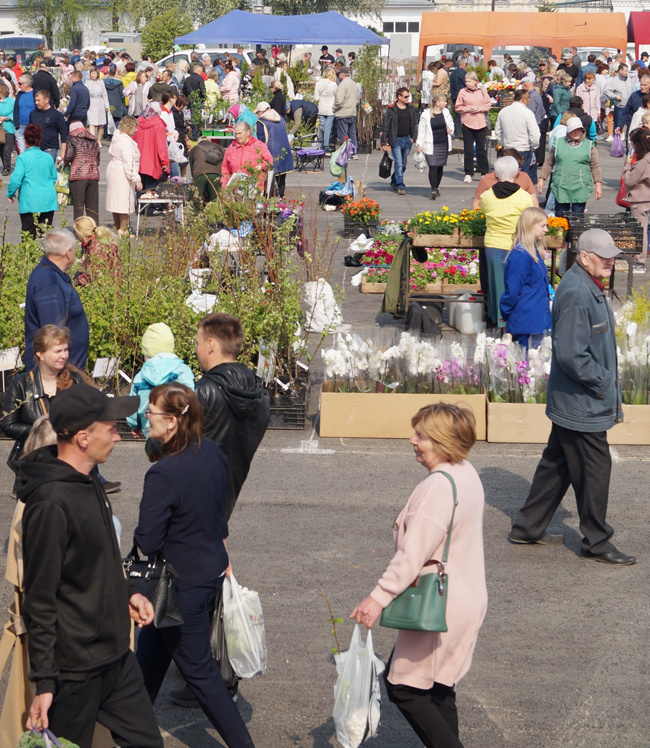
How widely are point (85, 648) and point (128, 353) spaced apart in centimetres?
560

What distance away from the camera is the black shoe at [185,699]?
15.4ft

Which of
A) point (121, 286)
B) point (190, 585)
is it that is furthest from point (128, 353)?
point (190, 585)

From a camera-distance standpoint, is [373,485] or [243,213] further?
[243,213]

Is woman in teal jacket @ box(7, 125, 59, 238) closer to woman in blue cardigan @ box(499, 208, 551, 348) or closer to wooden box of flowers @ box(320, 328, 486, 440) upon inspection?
wooden box of flowers @ box(320, 328, 486, 440)

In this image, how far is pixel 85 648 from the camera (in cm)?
334

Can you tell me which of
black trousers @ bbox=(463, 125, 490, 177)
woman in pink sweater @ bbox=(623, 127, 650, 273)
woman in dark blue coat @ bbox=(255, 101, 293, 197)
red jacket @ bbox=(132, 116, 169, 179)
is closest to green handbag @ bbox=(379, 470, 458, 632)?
woman in pink sweater @ bbox=(623, 127, 650, 273)

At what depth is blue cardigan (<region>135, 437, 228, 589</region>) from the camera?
3.84 m

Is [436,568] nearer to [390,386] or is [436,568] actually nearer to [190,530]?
[190,530]

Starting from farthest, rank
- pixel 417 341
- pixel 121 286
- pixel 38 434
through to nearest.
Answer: pixel 121 286
pixel 417 341
pixel 38 434

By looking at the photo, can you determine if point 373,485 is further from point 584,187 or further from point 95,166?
point 95,166

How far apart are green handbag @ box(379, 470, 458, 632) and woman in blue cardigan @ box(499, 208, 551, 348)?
483 centimetres

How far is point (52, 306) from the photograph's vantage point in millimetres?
6793

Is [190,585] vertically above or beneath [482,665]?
above

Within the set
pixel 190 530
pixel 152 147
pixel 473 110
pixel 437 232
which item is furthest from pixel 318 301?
pixel 473 110
